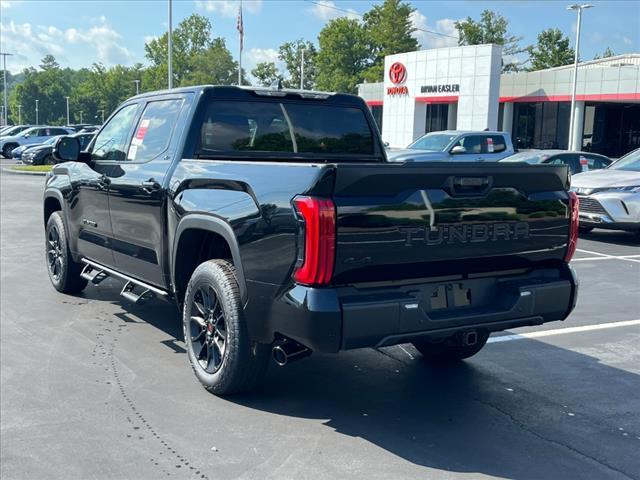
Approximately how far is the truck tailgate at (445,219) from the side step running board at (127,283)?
216cm

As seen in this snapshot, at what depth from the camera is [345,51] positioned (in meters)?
90.6

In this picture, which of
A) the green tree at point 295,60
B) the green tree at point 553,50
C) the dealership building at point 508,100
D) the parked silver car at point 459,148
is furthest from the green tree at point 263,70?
the parked silver car at point 459,148

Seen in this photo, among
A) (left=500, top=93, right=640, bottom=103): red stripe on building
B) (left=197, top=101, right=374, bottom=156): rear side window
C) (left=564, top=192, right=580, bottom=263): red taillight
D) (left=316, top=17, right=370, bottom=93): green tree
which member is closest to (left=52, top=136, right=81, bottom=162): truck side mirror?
(left=197, top=101, right=374, bottom=156): rear side window

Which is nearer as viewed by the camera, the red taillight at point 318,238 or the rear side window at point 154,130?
the red taillight at point 318,238

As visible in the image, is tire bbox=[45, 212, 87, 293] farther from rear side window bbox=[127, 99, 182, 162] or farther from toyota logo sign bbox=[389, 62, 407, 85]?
toyota logo sign bbox=[389, 62, 407, 85]

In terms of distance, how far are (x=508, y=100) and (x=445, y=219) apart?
42092 millimetres

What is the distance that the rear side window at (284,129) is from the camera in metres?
5.59

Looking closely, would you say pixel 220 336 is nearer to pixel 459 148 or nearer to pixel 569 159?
pixel 569 159

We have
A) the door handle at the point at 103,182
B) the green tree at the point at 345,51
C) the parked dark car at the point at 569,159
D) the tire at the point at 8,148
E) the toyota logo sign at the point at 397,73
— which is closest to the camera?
the door handle at the point at 103,182

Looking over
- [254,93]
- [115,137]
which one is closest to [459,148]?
[115,137]

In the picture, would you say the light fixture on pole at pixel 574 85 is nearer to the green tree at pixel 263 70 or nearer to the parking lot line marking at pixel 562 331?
the parking lot line marking at pixel 562 331

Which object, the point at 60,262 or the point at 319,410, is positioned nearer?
the point at 319,410

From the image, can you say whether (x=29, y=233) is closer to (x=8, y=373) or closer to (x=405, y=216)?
(x=8, y=373)

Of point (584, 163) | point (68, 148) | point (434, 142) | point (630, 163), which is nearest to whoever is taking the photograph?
point (68, 148)
